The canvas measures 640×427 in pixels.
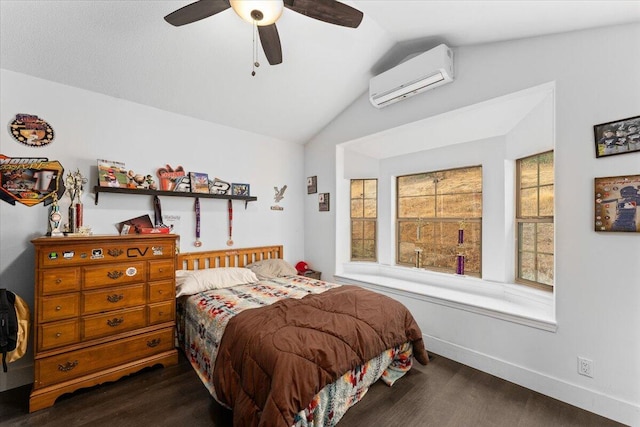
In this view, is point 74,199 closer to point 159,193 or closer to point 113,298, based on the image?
point 159,193

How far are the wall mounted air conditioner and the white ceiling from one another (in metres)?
0.18

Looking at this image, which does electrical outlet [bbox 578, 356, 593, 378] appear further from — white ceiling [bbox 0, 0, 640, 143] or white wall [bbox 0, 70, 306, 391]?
white wall [bbox 0, 70, 306, 391]

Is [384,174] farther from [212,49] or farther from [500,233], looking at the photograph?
[212,49]

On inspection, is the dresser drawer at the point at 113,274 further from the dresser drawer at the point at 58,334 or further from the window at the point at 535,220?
the window at the point at 535,220

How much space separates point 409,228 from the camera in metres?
3.94

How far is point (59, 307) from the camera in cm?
204

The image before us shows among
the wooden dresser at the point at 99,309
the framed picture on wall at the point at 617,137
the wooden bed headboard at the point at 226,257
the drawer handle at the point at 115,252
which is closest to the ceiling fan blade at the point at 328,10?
the framed picture on wall at the point at 617,137

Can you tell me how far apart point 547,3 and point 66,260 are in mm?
3827

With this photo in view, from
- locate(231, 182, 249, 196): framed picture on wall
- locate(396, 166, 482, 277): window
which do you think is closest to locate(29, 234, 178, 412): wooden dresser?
locate(231, 182, 249, 196): framed picture on wall

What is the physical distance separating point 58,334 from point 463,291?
3.77 m

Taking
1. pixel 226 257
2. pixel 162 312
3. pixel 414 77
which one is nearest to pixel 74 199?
pixel 162 312

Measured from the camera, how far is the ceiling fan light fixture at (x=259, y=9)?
1.55m

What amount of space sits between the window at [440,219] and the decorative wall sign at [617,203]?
1.33 m

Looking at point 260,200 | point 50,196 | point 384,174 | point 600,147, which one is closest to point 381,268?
point 384,174
